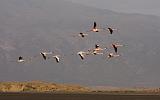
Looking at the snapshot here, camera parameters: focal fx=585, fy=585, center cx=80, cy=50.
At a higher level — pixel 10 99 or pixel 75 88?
pixel 75 88

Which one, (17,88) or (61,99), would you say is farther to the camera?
(17,88)

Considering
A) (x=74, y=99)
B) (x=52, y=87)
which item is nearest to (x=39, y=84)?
(x=52, y=87)

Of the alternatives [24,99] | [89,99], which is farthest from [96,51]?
[24,99]

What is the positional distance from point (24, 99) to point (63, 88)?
2049 inches

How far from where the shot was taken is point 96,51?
273ft

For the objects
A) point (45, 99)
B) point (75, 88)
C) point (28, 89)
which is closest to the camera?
point (45, 99)

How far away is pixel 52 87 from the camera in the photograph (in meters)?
130

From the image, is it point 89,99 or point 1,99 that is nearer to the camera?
point 1,99

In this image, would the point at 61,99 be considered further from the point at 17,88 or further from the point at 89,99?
the point at 17,88

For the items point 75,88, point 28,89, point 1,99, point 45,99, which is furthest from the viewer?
point 75,88

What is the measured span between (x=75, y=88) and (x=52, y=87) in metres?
5.73

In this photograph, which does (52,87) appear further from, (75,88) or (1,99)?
(1,99)

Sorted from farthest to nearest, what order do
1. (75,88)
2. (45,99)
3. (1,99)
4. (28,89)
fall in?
(75,88) → (28,89) → (45,99) → (1,99)

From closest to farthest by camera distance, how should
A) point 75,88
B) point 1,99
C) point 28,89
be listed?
point 1,99
point 28,89
point 75,88
